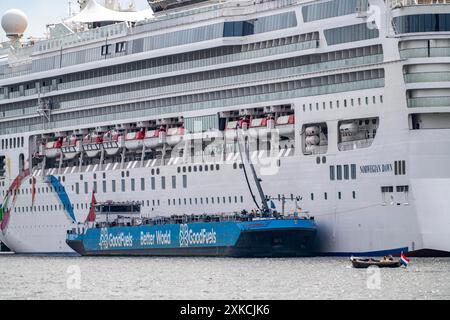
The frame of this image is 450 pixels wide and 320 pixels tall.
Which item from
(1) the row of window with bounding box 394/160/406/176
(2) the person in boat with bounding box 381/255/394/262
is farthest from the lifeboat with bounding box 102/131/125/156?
(2) the person in boat with bounding box 381/255/394/262

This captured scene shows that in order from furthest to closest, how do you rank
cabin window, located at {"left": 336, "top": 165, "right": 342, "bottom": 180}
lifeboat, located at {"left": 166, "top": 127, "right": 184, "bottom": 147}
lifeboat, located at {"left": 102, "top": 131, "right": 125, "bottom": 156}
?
lifeboat, located at {"left": 102, "top": 131, "right": 125, "bottom": 156}, lifeboat, located at {"left": 166, "top": 127, "right": 184, "bottom": 147}, cabin window, located at {"left": 336, "top": 165, "right": 342, "bottom": 180}

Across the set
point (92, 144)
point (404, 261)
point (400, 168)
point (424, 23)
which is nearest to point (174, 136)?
point (92, 144)

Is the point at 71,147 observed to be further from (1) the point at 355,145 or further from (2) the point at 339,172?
(1) the point at 355,145

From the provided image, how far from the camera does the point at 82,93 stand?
102000 mm

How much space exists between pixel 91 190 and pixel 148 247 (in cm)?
787

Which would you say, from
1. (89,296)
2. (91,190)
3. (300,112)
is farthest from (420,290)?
(91,190)

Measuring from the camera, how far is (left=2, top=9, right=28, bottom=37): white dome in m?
111

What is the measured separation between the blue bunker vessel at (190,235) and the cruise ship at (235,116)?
893mm

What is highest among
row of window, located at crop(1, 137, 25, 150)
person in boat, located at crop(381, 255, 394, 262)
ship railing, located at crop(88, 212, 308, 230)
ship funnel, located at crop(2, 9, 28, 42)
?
ship funnel, located at crop(2, 9, 28, 42)

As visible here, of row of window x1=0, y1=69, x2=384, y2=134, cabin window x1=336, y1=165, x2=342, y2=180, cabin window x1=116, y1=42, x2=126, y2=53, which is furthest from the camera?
cabin window x1=116, y1=42, x2=126, y2=53

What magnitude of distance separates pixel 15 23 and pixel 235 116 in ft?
87.0

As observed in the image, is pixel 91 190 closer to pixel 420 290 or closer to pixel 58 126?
pixel 58 126

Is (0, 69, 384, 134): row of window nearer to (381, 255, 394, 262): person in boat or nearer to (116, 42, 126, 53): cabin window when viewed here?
(116, 42, 126, 53): cabin window

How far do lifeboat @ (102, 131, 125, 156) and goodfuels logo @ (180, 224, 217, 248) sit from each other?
9557mm
